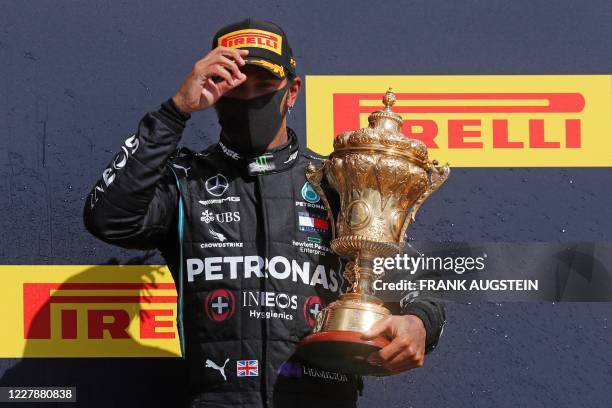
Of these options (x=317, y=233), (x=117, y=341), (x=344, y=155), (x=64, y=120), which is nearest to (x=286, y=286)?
(x=317, y=233)

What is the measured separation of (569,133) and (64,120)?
4.66 ft

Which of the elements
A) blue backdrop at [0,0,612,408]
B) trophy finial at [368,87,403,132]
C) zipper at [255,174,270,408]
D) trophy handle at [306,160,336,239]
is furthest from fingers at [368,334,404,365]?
blue backdrop at [0,0,612,408]

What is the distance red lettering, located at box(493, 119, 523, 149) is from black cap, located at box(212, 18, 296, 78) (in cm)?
79

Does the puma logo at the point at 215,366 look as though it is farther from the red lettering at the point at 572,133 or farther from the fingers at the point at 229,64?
the red lettering at the point at 572,133

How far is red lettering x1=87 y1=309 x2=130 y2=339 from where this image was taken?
2.88 metres

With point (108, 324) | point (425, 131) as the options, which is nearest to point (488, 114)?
point (425, 131)

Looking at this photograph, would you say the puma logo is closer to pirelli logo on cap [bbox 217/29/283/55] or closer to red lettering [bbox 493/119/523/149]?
pirelli logo on cap [bbox 217/29/283/55]

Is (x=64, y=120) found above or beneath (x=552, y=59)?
beneath

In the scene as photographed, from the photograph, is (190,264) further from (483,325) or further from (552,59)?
(552,59)

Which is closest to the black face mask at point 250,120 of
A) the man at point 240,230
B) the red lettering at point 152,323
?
the man at point 240,230

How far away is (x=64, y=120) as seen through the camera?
295 cm

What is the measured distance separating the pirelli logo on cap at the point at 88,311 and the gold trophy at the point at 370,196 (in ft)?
2.35

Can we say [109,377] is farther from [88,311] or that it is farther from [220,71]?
[220,71]

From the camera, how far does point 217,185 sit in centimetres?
239
